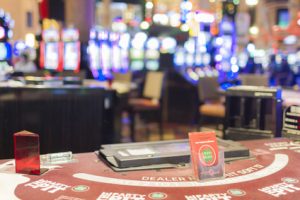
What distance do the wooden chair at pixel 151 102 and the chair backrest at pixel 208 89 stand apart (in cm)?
67

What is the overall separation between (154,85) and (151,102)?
32 centimetres

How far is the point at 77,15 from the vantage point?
6.25 meters

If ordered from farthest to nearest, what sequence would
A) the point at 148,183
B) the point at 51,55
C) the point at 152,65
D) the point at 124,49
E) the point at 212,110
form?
the point at 152,65 < the point at 124,49 < the point at 51,55 < the point at 212,110 < the point at 148,183

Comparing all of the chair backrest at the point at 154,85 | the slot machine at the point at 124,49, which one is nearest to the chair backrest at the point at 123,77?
the slot machine at the point at 124,49

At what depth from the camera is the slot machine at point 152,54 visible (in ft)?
33.2

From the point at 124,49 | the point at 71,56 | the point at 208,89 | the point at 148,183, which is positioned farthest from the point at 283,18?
the point at 148,183

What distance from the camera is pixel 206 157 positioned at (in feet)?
5.68

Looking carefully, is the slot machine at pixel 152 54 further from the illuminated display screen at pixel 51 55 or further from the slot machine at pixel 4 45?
the slot machine at pixel 4 45

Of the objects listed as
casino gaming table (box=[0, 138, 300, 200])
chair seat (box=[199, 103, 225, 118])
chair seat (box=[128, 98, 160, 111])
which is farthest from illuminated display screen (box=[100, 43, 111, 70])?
casino gaming table (box=[0, 138, 300, 200])

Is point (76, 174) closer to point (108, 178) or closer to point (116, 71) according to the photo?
point (108, 178)

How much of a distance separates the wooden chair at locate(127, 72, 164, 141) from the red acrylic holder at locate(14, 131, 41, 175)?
4344 millimetres

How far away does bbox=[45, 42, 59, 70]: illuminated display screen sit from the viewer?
7.60 metres

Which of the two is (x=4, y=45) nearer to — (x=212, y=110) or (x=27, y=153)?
(x=212, y=110)

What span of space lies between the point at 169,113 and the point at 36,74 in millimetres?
3405
